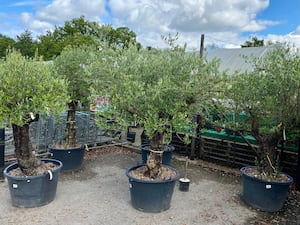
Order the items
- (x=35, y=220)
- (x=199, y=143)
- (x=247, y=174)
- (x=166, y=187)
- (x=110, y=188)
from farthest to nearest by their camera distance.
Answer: (x=199, y=143) → (x=110, y=188) → (x=247, y=174) → (x=166, y=187) → (x=35, y=220)

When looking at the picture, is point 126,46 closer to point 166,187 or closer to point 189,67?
point 189,67

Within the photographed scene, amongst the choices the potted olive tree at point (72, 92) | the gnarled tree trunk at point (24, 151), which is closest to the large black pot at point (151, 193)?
the gnarled tree trunk at point (24, 151)

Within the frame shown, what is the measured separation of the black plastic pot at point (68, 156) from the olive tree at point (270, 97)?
3.01 meters

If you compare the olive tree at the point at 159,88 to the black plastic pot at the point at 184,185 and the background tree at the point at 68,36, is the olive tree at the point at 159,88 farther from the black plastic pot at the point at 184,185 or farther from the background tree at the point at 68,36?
the background tree at the point at 68,36

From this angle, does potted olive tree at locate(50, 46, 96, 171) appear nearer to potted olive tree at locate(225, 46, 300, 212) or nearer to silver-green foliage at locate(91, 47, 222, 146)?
silver-green foliage at locate(91, 47, 222, 146)

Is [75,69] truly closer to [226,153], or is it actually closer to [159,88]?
[159,88]

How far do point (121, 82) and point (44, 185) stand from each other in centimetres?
176

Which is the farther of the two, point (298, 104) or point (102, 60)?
point (102, 60)

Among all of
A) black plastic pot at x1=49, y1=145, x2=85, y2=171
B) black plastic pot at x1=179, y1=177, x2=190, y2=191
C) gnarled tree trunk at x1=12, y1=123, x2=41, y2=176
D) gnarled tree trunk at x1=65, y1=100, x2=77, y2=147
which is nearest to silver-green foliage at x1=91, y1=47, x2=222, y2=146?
gnarled tree trunk at x1=12, y1=123, x2=41, y2=176

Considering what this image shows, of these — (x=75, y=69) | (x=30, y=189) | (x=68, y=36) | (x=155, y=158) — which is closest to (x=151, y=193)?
(x=155, y=158)

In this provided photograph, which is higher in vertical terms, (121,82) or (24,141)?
(121,82)

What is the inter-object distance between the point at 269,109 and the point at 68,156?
3576mm

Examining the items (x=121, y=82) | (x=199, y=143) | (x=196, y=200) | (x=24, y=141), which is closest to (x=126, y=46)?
(x=121, y=82)

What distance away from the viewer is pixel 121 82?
128 inches
